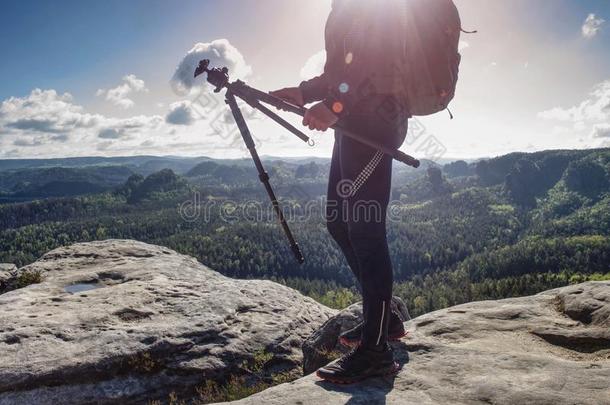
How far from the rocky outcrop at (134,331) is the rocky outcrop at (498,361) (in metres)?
5.18

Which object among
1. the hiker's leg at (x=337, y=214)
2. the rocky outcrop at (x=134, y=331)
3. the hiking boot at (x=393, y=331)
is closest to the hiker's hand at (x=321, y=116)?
the hiker's leg at (x=337, y=214)

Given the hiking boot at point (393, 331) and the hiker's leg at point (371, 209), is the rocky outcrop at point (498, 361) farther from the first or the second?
the hiker's leg at point (371, 209)

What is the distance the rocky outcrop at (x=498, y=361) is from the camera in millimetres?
4816

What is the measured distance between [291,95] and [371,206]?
212cm

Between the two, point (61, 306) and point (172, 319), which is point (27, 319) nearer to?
point (61, 306)

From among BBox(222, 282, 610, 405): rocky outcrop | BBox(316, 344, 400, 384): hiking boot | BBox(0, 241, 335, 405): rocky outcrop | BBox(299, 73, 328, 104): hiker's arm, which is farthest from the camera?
BBox(0, 241, 335, 405): rocky outcrop

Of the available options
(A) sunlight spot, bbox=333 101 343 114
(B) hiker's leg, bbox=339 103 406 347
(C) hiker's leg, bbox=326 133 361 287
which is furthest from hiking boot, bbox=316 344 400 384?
(A) sunlight spot, bbox=333 101 343 114

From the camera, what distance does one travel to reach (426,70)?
5039mm

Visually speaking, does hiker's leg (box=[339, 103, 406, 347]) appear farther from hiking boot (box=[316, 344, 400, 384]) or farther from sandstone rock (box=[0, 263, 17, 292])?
sandstone rock (box=[0, 263, 17, 292])

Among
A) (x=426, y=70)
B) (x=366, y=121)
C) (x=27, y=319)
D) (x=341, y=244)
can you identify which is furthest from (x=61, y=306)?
(x=426, y=70)

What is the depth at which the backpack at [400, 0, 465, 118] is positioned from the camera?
16.1ft

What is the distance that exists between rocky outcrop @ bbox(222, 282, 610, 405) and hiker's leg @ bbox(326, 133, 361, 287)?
1.60m

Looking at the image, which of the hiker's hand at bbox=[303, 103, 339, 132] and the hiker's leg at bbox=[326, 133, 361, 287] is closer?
the hiker's hand at bbox=[303, 103, 339, 132]

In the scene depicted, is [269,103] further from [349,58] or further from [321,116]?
[349,58]
